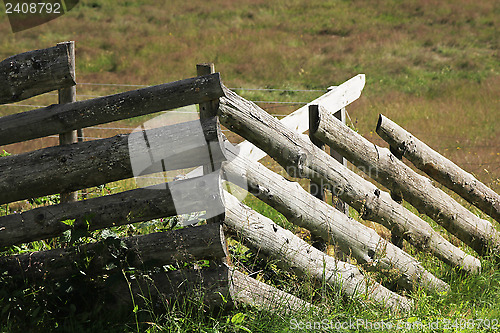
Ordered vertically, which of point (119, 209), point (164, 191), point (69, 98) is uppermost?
point (69, 98)

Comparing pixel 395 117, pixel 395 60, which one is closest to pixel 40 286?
pixel 395 117

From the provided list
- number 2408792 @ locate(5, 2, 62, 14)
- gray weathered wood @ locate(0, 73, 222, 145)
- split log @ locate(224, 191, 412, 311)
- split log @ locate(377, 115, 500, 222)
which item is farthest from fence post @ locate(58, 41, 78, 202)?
number 2408792 @ locate(5, 2, 62, 14)

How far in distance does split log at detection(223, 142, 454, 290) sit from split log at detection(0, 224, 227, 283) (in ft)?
1.36

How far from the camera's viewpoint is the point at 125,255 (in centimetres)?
310

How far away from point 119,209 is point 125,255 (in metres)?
0.30

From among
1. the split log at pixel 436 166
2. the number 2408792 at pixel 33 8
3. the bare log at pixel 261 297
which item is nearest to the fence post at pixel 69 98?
the bare log at pixel 261 297

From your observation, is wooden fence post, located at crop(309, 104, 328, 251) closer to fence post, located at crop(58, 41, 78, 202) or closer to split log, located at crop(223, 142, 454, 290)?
split log, located at crop(223, 142, 454, 290)

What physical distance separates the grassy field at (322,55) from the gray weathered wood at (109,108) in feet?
4.59

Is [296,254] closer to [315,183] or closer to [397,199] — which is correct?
[315,183]

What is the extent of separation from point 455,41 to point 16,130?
60.0 ft

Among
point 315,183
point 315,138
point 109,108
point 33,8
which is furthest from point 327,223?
point 33,8

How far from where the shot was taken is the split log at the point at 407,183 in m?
3.65

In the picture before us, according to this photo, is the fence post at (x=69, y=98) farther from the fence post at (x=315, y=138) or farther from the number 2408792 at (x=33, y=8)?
the number 2408792 at (x=33, y=8)

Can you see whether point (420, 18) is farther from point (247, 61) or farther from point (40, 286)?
point (40, 286)
